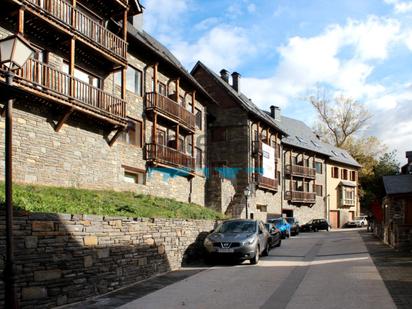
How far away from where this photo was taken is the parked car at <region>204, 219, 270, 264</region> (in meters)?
15.1

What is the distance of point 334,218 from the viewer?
2331 inches

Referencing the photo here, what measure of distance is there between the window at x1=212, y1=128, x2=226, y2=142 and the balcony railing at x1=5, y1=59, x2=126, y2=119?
2086 cm

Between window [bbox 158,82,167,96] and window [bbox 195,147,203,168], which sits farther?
window [bbox 195,147,203,168]

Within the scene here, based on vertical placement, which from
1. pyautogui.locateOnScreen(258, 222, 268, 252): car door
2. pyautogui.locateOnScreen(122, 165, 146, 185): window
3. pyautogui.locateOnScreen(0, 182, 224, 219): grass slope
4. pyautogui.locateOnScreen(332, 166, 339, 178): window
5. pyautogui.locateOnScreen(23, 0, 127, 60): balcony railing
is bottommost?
pyautogui.locateOnScreen(258, 222, 268, 252): car door

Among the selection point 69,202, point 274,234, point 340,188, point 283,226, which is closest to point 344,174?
point 340,188

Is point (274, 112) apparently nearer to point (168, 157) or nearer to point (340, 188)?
point (340, 188)

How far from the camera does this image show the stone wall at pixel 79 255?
799 cm

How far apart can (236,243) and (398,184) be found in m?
10.1

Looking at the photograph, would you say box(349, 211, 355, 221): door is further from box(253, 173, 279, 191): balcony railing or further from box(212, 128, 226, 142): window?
box(212, 128, 226, 142): window

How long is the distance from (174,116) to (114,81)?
540 centimetres

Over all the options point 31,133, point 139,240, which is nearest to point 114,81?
point 31,133

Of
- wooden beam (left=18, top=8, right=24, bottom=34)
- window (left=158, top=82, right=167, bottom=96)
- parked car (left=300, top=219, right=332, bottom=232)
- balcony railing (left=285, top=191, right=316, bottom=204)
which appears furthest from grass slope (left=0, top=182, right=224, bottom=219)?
balcony railing (left=285, top=191, right=316, bottom=204)

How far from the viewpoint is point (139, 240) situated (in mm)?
11961

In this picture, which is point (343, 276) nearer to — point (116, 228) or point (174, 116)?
point (116, 228)
